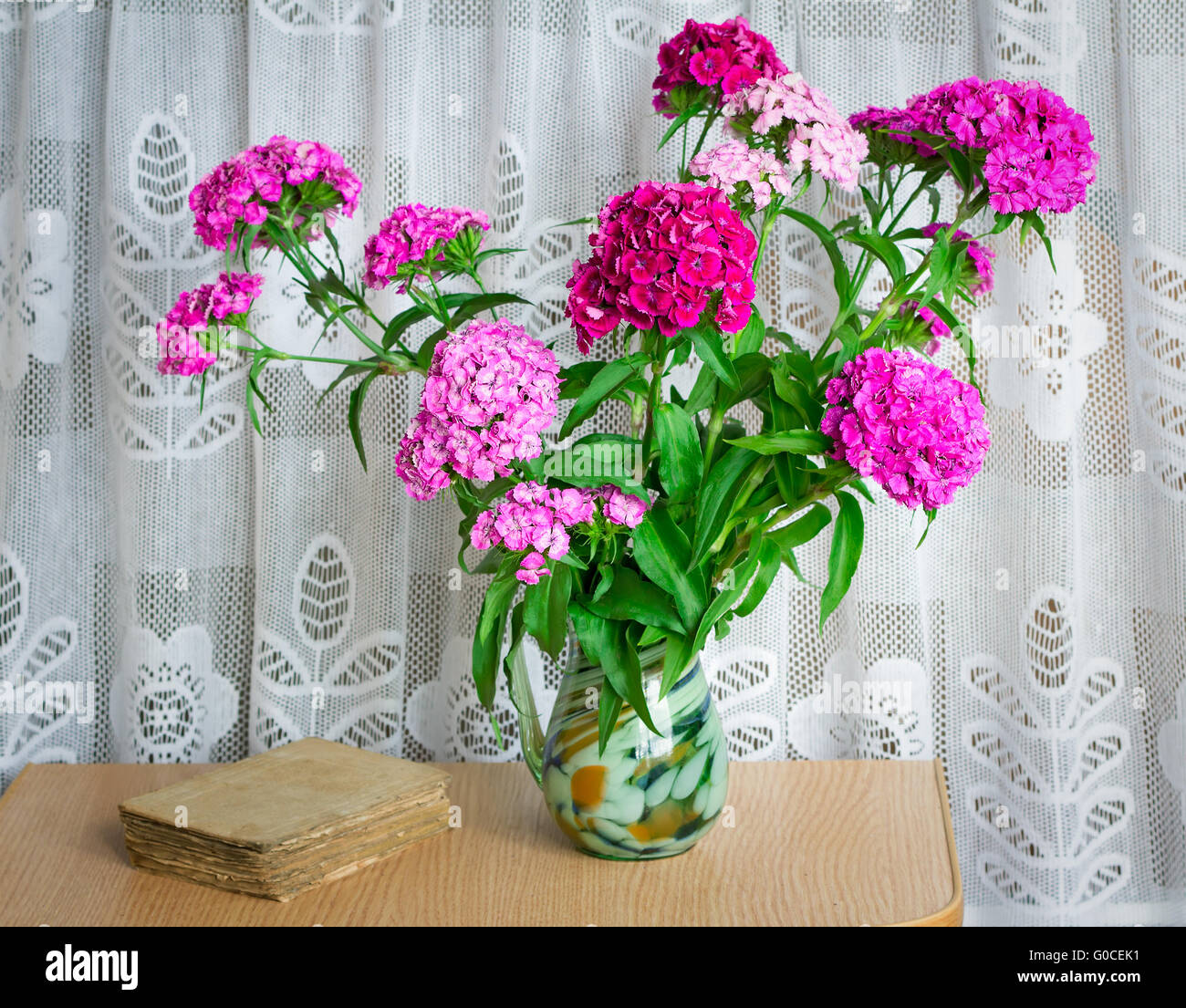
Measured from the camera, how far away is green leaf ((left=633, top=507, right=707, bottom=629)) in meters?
0.86

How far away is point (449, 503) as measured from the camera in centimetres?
123

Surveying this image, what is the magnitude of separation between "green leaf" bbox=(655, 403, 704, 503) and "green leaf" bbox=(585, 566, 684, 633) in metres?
0.07

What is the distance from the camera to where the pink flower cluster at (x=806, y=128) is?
785 mm

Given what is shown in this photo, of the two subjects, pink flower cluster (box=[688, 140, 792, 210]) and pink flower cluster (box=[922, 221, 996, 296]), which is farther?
pink flower cluster (box=[922, 221, 996, 296])

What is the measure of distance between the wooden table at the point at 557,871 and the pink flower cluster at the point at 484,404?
0.37m

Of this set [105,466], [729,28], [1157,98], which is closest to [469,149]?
[729,28]

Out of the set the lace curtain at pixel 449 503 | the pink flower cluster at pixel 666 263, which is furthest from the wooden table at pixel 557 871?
the pink flower cluster at pixel 666 263

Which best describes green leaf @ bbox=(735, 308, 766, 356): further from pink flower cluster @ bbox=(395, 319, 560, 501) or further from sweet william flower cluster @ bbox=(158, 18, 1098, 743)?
pink flower cluster @ bbox=(395, 319, 560, 501)

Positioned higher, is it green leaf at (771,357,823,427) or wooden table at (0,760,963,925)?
green leaf at (771,357,823,427)

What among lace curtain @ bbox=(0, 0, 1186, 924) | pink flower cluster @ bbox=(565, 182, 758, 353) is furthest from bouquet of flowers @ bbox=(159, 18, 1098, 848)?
lace curtain @ bbox=(0, 0, 1186, 924)

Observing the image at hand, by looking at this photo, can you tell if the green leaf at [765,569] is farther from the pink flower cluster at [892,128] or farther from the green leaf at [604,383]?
the pink flower cluster at [892,128]

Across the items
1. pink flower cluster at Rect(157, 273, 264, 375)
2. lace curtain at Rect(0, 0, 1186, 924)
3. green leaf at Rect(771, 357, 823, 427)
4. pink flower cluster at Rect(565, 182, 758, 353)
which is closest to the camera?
pink flower cluster at Rect(565, 182, 758, 353)

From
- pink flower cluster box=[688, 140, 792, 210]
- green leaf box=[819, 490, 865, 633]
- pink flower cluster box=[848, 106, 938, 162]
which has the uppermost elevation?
pink flower cluster box=[848, 106, 938, 162]

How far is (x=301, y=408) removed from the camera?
1242 millimetres
